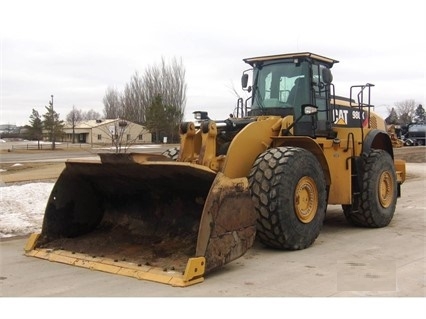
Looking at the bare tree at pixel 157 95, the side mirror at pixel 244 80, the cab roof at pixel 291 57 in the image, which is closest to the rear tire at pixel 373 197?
the cab roof at pixel 291 57

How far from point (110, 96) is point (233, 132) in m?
81.5

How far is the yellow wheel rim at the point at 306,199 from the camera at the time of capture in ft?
22.1

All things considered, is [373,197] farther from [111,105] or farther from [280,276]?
[111,105]

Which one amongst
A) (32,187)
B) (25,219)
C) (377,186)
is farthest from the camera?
(32,187)

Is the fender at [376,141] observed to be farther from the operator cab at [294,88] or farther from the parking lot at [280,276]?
the parking lot at [280,276]

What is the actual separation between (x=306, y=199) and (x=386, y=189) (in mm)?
2825

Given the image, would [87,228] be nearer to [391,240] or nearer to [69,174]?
[69,174]

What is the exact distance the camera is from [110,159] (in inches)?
244

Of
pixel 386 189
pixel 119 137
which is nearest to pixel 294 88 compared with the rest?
pixel 386 189

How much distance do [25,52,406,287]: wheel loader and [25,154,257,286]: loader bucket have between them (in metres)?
0.01

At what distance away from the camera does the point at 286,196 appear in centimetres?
639

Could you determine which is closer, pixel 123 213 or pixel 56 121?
pixel 123 213

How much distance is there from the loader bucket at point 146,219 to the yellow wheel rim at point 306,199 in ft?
3.61

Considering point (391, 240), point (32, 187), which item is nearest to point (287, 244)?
point (391, 240)
